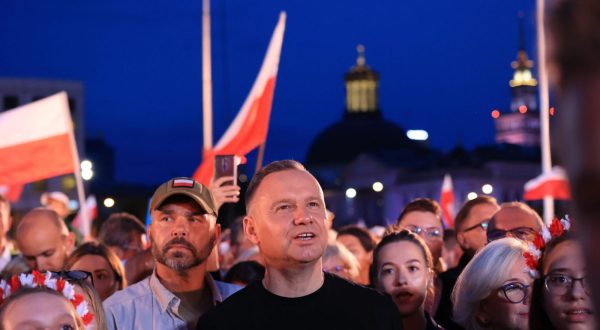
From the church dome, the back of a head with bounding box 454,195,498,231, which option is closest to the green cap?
the back of a head with bounding box 454,195,498,231

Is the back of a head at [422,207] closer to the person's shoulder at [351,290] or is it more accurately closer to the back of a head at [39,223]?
the back of a head at [39,223]

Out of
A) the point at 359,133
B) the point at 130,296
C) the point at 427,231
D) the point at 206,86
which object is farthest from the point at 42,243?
the point at 359,133

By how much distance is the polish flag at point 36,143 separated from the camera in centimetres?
828

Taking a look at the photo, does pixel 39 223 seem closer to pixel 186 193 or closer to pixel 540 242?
pixel 186 193

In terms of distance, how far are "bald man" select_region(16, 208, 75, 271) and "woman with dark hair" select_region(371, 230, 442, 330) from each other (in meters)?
A: 2.02

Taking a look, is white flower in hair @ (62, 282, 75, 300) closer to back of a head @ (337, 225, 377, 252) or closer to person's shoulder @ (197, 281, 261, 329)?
person's shoulder @ (197, 281, 261, 329)

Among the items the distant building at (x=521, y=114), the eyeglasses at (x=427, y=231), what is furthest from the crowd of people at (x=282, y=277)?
the distant building at (x=521, y=114)

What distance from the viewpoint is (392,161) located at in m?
117

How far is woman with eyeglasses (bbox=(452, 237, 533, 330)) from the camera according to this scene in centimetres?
369

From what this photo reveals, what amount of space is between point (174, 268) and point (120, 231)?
11.6 ft

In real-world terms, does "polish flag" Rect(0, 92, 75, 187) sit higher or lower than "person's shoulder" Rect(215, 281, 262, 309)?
higher

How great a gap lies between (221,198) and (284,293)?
1.66 meters

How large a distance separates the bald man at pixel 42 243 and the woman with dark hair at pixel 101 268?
32 cm

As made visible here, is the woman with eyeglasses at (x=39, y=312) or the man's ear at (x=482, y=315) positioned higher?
the woman with eyeglasses at (x=39, y=312)
